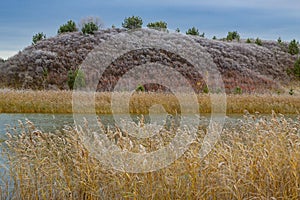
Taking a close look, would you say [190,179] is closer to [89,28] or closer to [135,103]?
[135,103]

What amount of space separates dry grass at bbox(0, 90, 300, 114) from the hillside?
37.5 feet

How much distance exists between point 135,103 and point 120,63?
20271 mm

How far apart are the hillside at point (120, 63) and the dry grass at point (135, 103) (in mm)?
11441

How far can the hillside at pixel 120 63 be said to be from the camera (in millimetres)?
36812

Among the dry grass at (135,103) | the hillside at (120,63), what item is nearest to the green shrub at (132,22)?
the hillside at (120,63)

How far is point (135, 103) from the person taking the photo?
20688 millimetres

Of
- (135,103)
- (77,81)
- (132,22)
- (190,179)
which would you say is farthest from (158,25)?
(190,179)

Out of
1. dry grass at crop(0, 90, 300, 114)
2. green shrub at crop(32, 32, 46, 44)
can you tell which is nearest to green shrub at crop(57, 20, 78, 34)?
green shrub at crop(32, 32, 46, 44)

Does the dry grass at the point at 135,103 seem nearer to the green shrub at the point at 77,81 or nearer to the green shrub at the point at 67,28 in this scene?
the green shrub at the point at 77,81

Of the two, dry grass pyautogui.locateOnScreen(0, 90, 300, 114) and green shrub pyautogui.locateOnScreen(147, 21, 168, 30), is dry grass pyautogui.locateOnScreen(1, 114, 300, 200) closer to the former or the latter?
dry grass pyautogui.locateOnScreen(0, 90, 300, 114)

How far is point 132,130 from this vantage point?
7.20 metres

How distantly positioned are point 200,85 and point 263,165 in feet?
102

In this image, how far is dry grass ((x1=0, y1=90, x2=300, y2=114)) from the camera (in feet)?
66.8

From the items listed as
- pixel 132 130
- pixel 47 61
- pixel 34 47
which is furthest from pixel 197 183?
pixel 34 47
